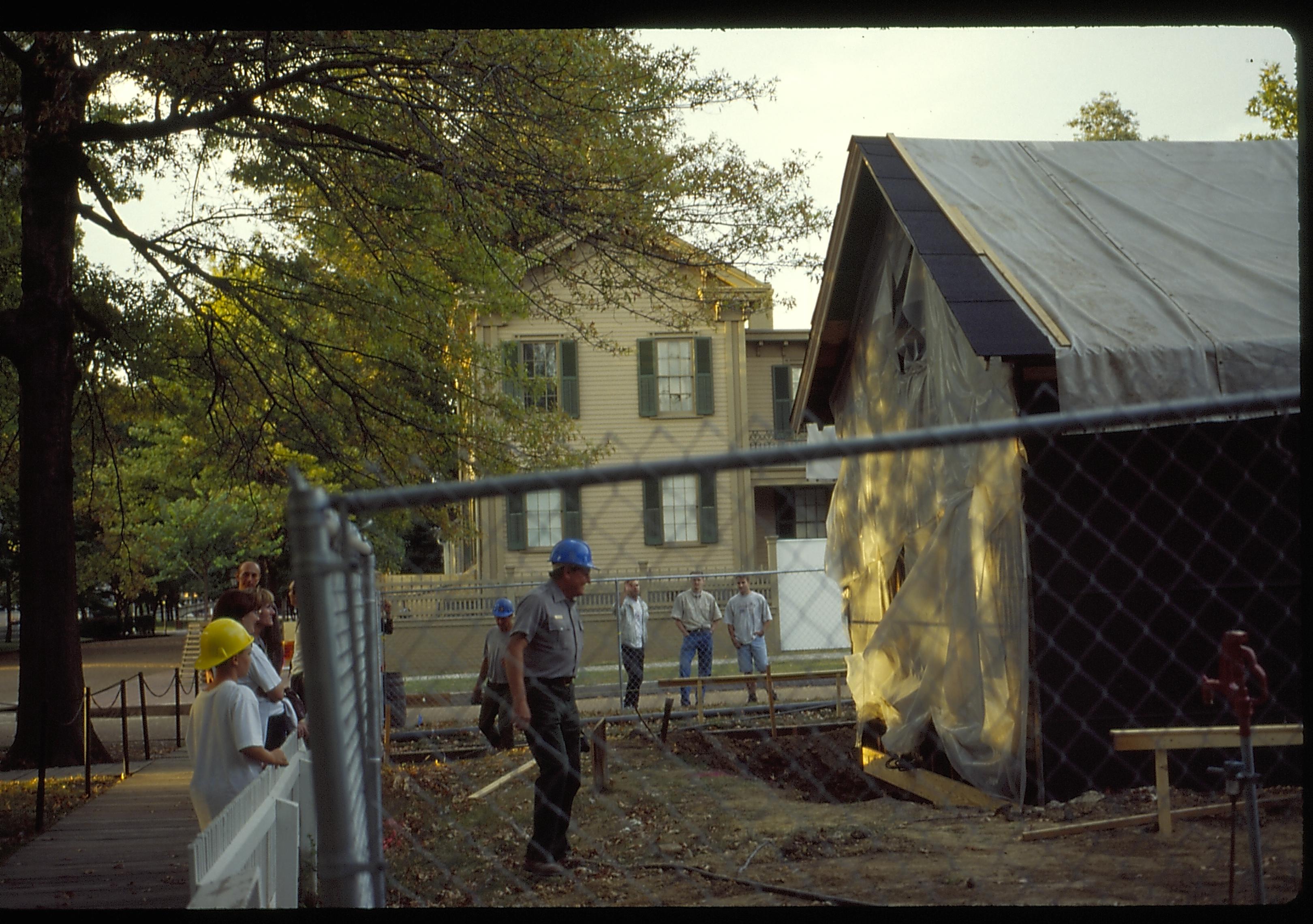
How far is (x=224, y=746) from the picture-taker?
5.43 m

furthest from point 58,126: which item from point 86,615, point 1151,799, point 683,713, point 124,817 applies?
point 86,615

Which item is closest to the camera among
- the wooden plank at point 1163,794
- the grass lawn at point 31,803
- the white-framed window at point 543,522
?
the wooden plank at point 1163,794

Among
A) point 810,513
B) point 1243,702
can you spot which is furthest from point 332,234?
point 810,513

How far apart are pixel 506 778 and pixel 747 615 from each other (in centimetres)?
773

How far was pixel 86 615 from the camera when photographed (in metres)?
63.3

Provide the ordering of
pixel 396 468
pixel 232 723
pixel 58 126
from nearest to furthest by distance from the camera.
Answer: pixel 232 723
pixel 58 126
pixel 396 468

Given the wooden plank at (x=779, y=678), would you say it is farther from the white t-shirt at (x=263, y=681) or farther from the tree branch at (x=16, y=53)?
the tree branch at (x=16, y=53)

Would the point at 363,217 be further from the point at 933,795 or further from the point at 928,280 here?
the point at 933,795

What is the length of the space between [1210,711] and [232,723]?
623 cm

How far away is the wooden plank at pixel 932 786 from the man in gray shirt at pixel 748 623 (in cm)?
622

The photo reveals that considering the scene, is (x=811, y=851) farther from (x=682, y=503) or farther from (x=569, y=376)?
(x=569, y=376)

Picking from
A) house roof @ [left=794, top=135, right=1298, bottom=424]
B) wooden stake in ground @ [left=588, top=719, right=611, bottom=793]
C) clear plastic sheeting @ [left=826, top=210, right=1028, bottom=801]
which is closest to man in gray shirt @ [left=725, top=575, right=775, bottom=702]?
clear plastic sheeting @ [left=826, top=210, right=1028, bottom=801]

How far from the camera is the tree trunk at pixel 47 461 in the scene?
12.5 m

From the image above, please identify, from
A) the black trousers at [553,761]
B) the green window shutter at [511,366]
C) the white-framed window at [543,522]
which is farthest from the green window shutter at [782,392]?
the black trousers at [553,761]
